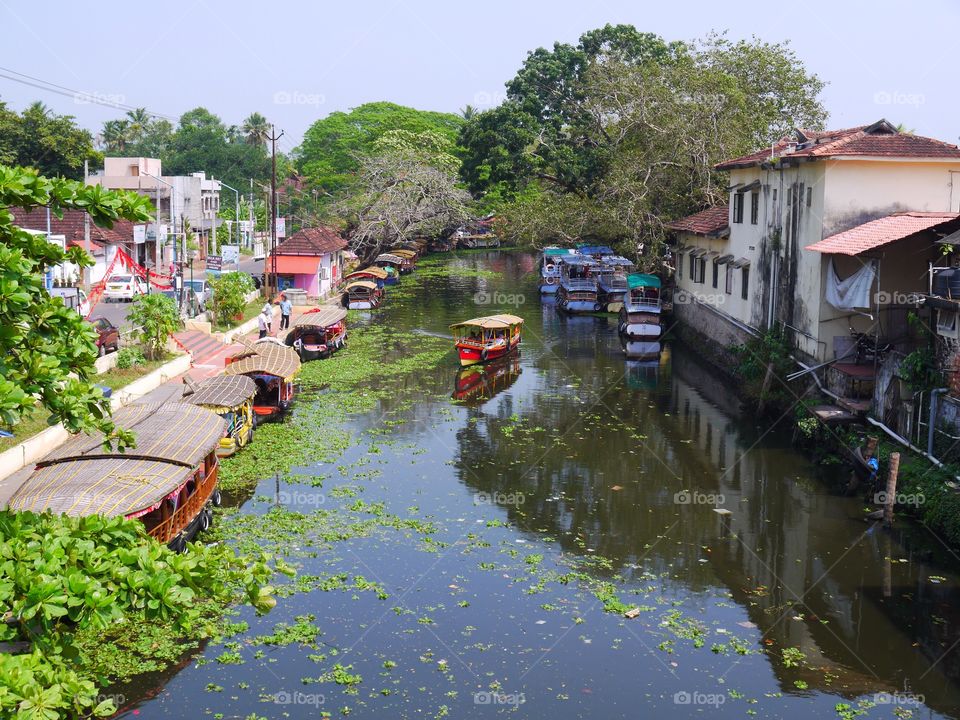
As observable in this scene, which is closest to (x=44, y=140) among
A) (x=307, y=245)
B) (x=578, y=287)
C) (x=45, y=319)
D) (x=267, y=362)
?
(x=307, y=245)

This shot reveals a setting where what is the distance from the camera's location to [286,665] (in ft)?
47.8

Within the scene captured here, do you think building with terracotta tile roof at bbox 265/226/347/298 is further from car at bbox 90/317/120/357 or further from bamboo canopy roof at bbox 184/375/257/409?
bamboo canopy roof at bbox 184/375/257/409

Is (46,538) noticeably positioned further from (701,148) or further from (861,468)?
(701,148)

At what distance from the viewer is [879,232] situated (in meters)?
26.3

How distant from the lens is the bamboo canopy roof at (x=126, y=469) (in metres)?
15.3

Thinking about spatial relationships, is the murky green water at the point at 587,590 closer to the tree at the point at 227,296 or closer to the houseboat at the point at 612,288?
the tree at the point at 227,296

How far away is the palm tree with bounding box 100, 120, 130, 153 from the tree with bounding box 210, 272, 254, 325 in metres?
66.0

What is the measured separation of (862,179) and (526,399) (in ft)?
39.2

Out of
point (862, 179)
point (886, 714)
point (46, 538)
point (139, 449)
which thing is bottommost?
point (886, 714)

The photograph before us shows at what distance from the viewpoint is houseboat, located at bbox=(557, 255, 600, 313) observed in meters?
51.3

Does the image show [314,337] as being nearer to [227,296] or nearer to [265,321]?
[265,321]

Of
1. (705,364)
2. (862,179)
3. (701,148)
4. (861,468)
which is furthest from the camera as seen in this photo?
(701,148)

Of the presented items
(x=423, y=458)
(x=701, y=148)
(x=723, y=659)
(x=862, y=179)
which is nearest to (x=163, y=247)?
(x=701, y=148)

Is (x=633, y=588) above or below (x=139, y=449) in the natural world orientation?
below
